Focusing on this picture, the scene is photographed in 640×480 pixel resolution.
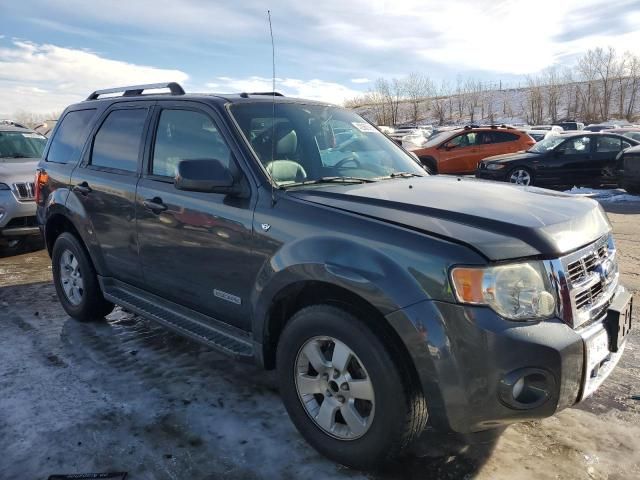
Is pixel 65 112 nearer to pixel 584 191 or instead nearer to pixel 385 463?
pixel 385 463

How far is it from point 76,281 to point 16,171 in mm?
3619

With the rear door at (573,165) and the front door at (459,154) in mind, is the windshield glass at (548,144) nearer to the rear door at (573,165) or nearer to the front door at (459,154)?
the rear door at (573,165)

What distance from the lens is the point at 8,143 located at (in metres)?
8.54

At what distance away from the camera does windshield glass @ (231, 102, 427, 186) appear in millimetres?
3213

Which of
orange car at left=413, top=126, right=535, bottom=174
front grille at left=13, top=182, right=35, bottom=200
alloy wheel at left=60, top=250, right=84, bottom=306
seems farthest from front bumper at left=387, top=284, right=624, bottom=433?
orange car at left=413, top=126, right=535, bottom=174

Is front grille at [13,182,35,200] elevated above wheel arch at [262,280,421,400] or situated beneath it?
elevated above

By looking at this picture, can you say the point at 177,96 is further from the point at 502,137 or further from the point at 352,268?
the point at 502,137

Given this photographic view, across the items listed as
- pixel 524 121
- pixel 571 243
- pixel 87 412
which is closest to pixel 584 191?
pixel 571 243

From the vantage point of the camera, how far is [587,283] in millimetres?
2469

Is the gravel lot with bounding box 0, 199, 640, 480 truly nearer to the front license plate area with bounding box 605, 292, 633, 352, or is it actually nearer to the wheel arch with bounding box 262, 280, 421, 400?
the wheel arch with bounding box 262, 280, 421, 400

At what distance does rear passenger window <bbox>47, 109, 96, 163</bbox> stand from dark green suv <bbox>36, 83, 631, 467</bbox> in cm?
59

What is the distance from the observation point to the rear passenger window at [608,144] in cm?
1290

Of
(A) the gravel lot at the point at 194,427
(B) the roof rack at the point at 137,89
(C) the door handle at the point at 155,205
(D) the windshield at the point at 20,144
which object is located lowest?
(A) the gravel lot at the point at 194,427

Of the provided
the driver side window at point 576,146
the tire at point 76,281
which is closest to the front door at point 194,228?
the tire at point 76,281
